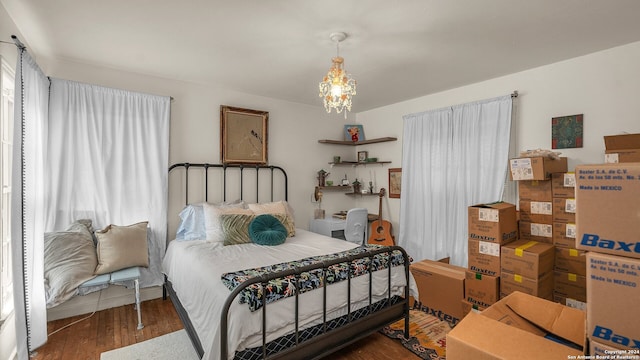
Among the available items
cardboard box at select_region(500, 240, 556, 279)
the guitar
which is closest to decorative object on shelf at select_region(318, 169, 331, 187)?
the guitar

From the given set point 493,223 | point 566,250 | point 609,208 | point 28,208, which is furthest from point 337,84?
point 566,250

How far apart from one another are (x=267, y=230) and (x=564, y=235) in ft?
9.26

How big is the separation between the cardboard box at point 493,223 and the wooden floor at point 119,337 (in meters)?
1.28

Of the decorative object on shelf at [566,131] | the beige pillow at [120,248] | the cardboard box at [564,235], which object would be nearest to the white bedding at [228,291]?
the beige pillow at [120,248]

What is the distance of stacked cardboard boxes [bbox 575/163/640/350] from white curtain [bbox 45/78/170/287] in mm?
3621

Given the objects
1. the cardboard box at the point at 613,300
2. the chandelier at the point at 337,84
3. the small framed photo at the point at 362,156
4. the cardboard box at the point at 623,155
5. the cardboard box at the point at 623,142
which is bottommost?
the cardboard box at the point at 613,300

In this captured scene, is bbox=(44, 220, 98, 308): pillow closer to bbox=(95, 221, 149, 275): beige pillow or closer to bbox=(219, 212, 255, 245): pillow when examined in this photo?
bbox=(95, 221, 149, 275): beige pillow

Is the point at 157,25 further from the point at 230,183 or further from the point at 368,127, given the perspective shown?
the point at 368,127

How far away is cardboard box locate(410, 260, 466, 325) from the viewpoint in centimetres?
295

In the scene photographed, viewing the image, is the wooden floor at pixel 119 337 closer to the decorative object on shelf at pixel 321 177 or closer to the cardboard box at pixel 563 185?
the cardboard box at pixel 563 185

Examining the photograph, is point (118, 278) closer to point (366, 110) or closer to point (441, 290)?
point (441, 290)

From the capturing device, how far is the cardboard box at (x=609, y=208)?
2.65 feet

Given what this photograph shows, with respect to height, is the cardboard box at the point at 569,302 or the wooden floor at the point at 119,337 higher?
the cardboard box at the point at 569,302

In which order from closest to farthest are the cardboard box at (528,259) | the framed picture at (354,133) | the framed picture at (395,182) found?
the cardboard box at (528,259)
the framed picture at (395,182)
the framed picture at (354,133)
